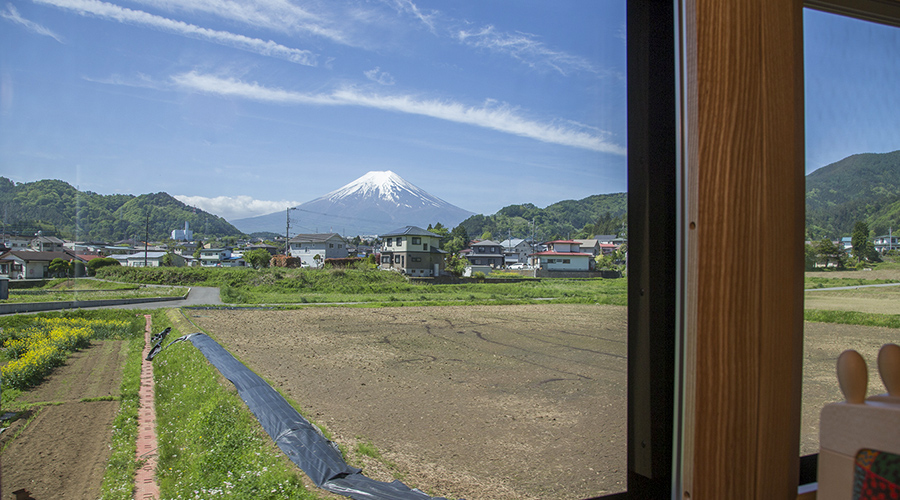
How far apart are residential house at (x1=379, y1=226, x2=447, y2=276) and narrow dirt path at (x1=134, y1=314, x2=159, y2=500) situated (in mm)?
5882

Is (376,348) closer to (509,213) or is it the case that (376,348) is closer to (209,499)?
(509,213)

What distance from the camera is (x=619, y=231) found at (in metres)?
1.74

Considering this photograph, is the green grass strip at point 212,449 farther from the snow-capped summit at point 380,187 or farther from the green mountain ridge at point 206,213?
the snow-capped summit at point 380,187

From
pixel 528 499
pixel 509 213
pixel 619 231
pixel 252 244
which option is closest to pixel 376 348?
pixel 252 244

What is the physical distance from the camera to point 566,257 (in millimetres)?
5199

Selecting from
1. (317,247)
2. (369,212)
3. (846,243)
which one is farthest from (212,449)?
(317,247)

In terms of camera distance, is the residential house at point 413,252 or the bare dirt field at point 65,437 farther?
the residential house at point 413,252

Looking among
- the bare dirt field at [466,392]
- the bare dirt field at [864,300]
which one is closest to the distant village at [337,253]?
the bare dirt field at [864,300]

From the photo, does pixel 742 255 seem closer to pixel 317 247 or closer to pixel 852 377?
pixel 852 377

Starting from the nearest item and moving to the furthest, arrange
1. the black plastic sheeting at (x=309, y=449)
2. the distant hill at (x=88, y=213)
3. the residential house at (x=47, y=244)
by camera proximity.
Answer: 1. the distant hill at (x=88, y=213)
2. the residential house at (x=47, y=244)
3. the black plastic sheeting at (x=309, y=449)

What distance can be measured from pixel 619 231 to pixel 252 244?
381 centimetres

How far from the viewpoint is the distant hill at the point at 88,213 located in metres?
1.23

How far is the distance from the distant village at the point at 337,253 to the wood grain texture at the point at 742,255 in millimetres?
1085

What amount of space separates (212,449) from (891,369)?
2272 mm
